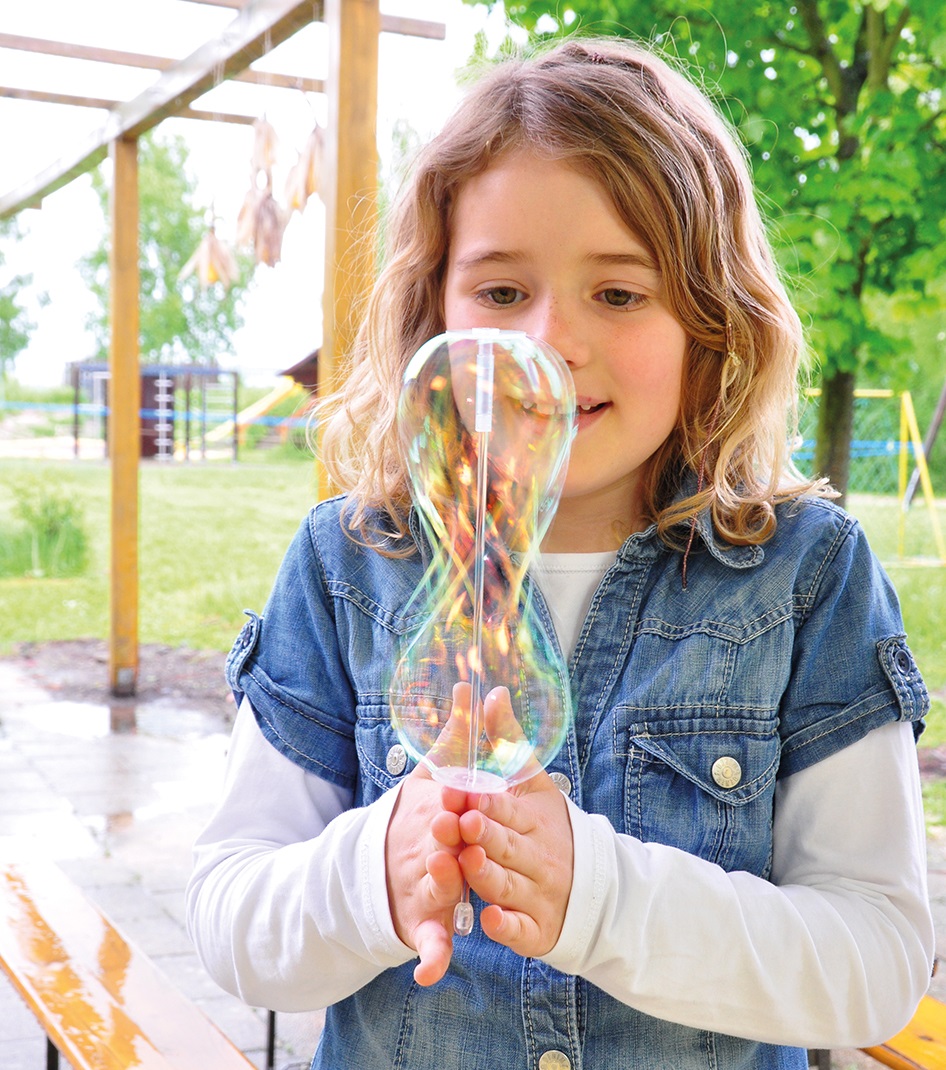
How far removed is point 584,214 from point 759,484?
370 millimetres

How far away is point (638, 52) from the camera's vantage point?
1.24 metres

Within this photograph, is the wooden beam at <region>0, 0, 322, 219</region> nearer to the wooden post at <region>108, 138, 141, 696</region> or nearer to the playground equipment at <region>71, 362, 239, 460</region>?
the wooden post at <region>108, 138, 141, 696</region>

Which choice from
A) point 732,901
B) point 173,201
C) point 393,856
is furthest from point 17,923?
point 173,201

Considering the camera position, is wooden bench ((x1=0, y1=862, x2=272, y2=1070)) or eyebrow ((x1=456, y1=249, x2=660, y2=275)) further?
wooden bench ((x1=0, y1=862, x2=272, y2=1070))

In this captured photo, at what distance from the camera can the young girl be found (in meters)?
0.98

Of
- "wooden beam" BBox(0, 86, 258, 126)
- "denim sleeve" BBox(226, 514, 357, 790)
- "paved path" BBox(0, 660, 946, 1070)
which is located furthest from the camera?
"wooden beam" BBox(0, 86, 258, 126)

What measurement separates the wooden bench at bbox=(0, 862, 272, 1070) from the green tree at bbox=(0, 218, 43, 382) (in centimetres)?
1220

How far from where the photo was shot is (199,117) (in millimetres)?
4676

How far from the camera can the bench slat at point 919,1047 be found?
125 centimetres

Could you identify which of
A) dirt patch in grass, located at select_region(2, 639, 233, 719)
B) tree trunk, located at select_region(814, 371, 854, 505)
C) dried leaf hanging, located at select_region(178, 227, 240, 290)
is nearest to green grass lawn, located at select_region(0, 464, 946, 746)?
dirt patch in grass, located at select_region(2, 639, 233, 719)

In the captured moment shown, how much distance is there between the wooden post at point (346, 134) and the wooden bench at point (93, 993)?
1.31 m

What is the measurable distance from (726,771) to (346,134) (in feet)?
6.38

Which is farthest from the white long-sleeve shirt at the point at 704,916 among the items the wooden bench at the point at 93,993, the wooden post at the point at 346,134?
the wooden post at the point at 346,134

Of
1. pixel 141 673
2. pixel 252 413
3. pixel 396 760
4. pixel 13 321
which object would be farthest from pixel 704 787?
pixel 252 413
